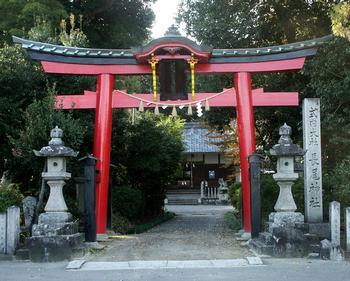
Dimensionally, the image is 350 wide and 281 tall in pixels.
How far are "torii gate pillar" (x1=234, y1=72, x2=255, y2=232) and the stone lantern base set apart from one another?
17.7ft

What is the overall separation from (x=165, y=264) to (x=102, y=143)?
→ 539cm

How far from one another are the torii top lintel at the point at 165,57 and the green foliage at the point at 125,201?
5925 millimetres

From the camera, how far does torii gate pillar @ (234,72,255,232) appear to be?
47.0ft

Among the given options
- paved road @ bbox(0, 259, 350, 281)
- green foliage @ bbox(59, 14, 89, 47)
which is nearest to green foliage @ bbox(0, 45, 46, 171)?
green foliage @ bbox(59, 14, 89, 47)

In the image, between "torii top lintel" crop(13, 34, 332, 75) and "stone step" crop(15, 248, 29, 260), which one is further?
"torii top lintel" crop(13, 34, 332, 75)

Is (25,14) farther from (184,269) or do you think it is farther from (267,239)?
(184,269)

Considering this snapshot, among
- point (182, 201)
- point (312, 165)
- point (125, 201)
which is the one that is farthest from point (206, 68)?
point (182, 201)

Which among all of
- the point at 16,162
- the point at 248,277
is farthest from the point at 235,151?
the point at 248,277

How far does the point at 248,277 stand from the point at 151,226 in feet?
41.5

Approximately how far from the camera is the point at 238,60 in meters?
15.0

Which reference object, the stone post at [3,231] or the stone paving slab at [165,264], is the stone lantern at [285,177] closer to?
the stone paving slab at [165,264]

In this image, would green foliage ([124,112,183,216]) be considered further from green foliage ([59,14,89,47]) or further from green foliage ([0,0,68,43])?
green foliage ([0,0,68,43])

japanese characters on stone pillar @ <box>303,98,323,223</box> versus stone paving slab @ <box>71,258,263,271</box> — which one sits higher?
japanese characters on stone pillar @ <box>303,98,323,223</box>

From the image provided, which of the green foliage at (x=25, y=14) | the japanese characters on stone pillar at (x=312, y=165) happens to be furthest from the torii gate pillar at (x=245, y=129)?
the green foliage at (x=25, y=14)
